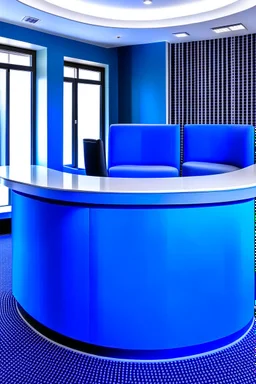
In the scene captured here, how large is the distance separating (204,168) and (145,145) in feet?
2.97

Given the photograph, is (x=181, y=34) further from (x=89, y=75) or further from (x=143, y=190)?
(x=143, y=190)

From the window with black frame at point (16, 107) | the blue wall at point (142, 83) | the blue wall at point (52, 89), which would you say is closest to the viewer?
the window with black frame at point (16, 107)

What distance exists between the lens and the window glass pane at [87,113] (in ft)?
24.1

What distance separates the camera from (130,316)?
224cm

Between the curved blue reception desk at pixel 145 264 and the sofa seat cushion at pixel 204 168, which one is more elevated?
the sofa seat cushion at pixel 204 168

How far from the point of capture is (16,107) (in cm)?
628

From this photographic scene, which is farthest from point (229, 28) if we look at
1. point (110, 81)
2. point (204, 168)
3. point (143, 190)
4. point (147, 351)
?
point (147, 351)

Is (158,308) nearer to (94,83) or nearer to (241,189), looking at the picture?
(241,189)

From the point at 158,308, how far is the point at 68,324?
511 mm

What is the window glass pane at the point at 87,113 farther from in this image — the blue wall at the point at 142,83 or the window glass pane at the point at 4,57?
the window glass pane at the point at 4,57

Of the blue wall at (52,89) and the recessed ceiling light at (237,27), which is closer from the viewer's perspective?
the recessed ceiling light at (237,27)

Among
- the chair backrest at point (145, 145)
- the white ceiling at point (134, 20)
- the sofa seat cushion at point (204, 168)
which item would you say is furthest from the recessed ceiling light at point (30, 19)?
the sofa seat cushion at point (204, 168)

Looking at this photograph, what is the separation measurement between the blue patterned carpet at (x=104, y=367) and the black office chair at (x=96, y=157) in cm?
183

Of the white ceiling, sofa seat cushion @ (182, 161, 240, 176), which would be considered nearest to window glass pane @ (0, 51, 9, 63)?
the white ceiling
